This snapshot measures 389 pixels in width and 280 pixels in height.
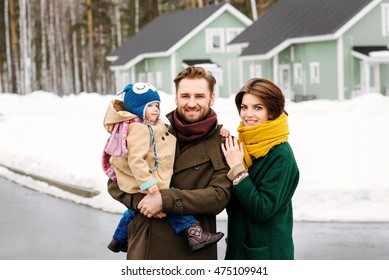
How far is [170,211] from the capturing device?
3.23m

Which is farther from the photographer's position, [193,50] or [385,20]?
[193,50]

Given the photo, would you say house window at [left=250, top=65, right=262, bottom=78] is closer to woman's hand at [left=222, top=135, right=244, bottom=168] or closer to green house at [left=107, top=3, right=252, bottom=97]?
green house at [left=107, top=3, right=252, bottom=97]

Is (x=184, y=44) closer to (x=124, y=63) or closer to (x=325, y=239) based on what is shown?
(x=124, y=63)

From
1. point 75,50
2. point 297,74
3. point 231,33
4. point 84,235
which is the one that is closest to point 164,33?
point 231,33

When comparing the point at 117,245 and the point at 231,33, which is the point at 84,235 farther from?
the point at 231,33

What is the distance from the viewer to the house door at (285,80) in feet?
77.9

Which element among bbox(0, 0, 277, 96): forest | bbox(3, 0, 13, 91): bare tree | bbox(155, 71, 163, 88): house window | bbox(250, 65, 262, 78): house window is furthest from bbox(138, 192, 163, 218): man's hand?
bbox(3, 0, 13, 91): bare tree

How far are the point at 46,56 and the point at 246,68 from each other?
1823cm

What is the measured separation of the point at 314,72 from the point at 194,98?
64.5 feet

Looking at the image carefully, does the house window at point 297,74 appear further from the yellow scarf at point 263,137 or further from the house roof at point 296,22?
the yellow scarf at point 263,137

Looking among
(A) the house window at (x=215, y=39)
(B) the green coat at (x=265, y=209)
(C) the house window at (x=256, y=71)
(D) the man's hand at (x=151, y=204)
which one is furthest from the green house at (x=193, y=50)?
(D) the man's hand at (x=151, y=204)

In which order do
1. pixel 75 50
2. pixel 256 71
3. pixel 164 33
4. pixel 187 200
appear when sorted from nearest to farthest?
pixel 187 200 → pixel 256 71 → pixel 164 33 → pixel 75 50

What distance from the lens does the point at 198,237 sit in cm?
328
